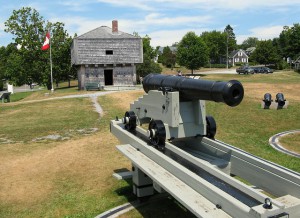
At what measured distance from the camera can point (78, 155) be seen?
33.9 feet

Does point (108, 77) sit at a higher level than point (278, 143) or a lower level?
higher

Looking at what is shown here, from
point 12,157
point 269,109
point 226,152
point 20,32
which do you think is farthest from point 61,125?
point 20,32

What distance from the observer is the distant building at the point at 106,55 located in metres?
33.3

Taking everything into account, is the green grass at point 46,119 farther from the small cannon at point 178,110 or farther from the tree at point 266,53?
the tree at point 266,53

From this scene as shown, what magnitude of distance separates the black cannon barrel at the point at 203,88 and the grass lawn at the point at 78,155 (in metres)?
2.03

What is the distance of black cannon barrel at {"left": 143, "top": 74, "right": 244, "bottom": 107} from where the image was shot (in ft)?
16.6

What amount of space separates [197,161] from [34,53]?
43007 millimetres

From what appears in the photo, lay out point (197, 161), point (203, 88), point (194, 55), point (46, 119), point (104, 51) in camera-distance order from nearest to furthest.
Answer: point (197, 161)
point (203, 88)
point (46, 119)
point (104, 51)
point (194, 55)

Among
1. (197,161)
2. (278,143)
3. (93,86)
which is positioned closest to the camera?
(197,161)

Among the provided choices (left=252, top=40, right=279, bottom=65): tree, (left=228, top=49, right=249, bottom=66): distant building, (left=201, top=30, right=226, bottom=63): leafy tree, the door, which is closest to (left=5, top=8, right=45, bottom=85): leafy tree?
the door

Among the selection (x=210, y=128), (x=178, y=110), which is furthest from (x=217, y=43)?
(x=178, y=110)

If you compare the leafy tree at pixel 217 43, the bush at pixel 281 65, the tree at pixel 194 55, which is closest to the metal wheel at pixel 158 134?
the tree at pixel 194 55

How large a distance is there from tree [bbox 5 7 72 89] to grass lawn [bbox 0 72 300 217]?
2498 cm

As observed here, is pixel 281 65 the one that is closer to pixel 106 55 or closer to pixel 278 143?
pixel 106 55
